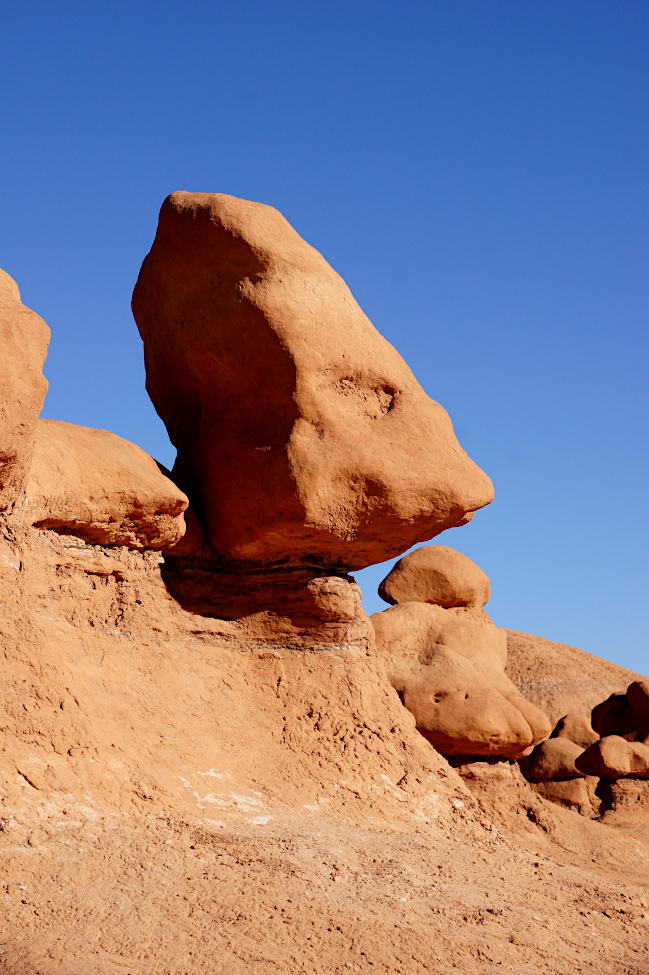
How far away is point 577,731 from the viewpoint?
11812mm

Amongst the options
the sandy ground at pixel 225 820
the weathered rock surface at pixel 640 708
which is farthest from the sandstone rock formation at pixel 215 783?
the weathered rock surface at pixel 640 708

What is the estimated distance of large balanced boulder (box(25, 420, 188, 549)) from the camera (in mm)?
5004

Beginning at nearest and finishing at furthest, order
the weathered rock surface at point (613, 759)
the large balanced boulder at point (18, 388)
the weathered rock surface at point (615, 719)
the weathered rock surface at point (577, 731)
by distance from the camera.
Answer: the large balanced boulder at point (18, 388)
the weathered rock surface at point (613, 759)
the weathered rock surface at point (615, 719)
the weathered rock surface at point (577, 731)

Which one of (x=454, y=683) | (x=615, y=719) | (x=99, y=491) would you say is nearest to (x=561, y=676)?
(x=615, y=719)

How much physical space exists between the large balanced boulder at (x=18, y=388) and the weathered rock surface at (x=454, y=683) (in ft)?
14.8

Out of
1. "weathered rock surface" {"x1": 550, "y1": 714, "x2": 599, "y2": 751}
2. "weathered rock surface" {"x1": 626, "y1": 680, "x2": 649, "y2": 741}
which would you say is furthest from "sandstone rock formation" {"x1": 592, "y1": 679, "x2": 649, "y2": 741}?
"weathered rock surface" {"x1": 550, "y1": 714, "x2": 599, "y2": 751}

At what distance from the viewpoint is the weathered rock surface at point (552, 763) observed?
32.3 feet

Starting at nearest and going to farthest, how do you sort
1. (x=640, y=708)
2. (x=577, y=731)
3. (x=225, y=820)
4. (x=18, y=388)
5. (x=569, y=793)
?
(x=18, y=388), (x=225, y=820), (x=569, y=793), (x=640, y=708), (x=577, y=731)

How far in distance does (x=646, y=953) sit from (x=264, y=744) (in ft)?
7.38

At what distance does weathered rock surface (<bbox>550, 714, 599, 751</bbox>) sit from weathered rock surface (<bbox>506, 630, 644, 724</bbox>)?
453 centimetres

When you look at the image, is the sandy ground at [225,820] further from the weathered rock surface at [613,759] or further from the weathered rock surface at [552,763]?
the weathered rock surface at [613,759]

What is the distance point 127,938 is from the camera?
358cm

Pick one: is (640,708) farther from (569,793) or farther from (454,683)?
(454,683)

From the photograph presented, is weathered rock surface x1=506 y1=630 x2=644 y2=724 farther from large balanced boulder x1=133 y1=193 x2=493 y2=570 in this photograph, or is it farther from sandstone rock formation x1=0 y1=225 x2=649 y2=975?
large balanced boulder x1=133 y1=193 x2=493 y2=570
